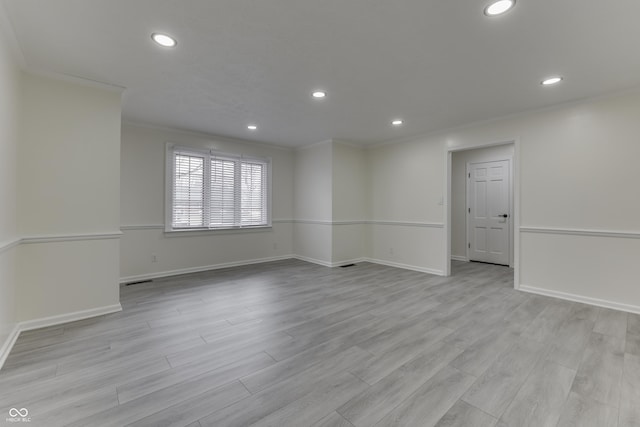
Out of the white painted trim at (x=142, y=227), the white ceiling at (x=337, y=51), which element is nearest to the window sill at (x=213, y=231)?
the white painted trim at (x=142, y=227)

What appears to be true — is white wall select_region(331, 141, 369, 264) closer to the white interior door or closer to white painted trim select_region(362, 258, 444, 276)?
white painted trim select_region(362, 258, 444, 276)

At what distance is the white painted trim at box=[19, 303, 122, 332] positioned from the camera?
2.60 m

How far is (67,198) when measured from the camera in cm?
279

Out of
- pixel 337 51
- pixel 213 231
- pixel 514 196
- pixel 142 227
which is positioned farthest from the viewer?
pixel 213 231

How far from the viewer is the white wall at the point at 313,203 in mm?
5449

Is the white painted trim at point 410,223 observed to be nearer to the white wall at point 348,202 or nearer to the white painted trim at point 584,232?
the white wall at point 348,202

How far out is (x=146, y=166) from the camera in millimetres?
4449

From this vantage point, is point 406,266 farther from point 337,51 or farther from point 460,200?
point 337,51

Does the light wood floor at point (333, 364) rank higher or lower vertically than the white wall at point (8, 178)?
lower

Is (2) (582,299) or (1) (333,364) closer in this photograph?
(1) (333,364)

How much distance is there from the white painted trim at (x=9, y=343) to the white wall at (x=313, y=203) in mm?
4132

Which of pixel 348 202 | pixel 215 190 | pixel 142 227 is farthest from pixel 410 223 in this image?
pixel 142 227

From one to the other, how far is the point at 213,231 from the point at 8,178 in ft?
9.92

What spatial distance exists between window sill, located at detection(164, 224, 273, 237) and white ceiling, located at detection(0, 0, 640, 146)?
2011 millimetres
